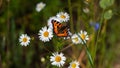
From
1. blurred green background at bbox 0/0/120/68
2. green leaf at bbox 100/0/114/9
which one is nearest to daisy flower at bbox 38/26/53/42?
green leaf at bbox 100/0/114/9

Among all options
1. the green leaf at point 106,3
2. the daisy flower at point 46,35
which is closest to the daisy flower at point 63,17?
the daisy flower at point 46,35

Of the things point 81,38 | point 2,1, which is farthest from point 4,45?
point 81,38

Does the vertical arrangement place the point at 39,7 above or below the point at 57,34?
above

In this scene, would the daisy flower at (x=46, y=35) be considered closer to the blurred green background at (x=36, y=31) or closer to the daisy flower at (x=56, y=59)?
the daisy flower at (x=56, y=59)

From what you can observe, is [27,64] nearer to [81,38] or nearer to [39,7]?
[39,7]

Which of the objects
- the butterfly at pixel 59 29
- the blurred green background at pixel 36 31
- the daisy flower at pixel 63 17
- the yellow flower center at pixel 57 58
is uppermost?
the blurred green background at pixel 36 31

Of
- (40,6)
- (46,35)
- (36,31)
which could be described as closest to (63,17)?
(46,35)

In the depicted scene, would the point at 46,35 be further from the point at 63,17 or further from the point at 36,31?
the point at 36,31

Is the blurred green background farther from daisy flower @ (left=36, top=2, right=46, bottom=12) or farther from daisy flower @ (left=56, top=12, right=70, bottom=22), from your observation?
daisy flower @ (left=56, top=12, right=70, bottom=22)
